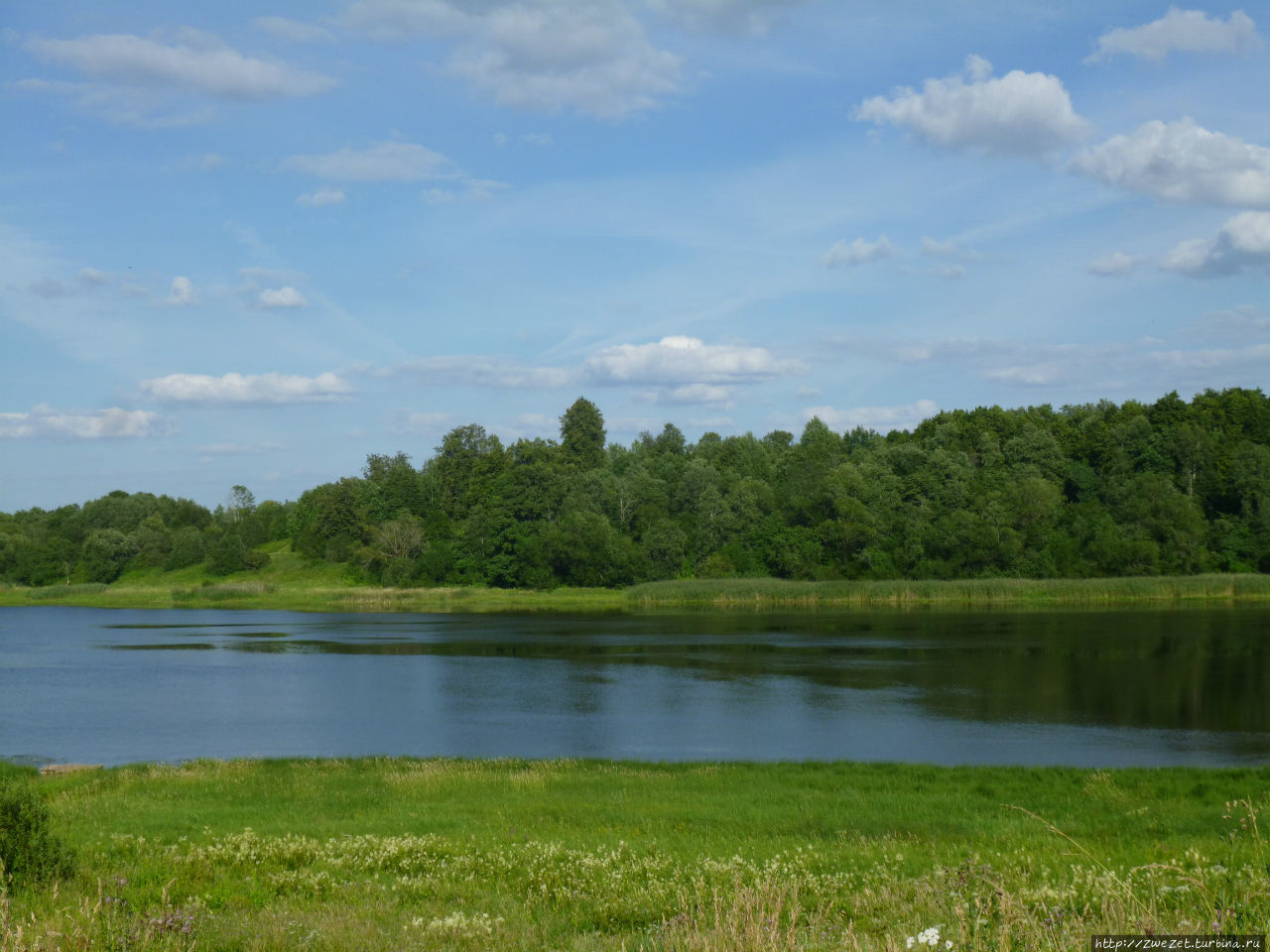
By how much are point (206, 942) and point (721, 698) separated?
94.9 feet

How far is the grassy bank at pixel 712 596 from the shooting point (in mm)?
75938

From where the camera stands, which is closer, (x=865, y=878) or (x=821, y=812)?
(x=865, y=878)

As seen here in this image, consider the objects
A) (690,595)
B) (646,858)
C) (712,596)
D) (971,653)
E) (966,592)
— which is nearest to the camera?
(646,858)

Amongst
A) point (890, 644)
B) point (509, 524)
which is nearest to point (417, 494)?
point (509, 524)

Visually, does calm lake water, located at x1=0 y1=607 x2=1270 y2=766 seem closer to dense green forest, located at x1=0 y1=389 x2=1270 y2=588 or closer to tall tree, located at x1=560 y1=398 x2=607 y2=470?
dense green forest, located at x1=0 y1=389 x2=1270 y2=588

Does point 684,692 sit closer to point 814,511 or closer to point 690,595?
point 690,595

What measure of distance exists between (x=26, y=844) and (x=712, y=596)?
245ft

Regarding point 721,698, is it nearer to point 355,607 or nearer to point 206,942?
point 206,942

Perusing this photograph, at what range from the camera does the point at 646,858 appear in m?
10.8

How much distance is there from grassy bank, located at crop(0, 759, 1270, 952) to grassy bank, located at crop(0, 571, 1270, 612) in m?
60.0

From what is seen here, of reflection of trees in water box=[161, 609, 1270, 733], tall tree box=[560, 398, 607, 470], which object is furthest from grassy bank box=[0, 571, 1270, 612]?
tall tree box=[560, 398, 607, 470]

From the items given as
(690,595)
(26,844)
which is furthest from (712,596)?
(26,844)

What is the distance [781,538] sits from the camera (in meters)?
101

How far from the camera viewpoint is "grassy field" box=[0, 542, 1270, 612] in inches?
2992
